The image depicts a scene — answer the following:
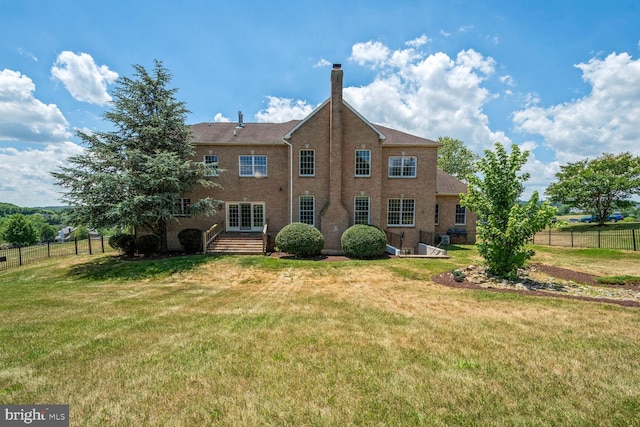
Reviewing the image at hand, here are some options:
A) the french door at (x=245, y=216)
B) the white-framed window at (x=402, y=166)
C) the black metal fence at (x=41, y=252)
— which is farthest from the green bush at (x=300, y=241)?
the black metal fence at (x=41, y=252)

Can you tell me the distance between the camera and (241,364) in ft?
14.7

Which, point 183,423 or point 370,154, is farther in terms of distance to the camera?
point 370,154

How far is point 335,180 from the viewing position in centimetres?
1767

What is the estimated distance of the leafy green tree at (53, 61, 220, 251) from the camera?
1502 centimetres

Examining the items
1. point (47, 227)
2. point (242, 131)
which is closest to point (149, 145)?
point (242, 131)

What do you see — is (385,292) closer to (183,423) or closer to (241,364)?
(241,364)

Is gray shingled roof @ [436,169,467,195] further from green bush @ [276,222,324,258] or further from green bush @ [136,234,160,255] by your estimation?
green bush @ [136,234,160,255]

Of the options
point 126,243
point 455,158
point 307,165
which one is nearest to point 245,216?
point 307,165

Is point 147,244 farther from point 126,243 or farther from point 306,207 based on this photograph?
point 306,207

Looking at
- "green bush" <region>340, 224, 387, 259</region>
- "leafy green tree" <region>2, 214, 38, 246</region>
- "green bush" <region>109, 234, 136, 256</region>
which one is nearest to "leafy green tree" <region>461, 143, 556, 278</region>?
"green bush" <region>340, 224, 387, 259</region>

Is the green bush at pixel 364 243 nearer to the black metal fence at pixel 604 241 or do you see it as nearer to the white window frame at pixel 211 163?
the white window frame at pixel 211 163

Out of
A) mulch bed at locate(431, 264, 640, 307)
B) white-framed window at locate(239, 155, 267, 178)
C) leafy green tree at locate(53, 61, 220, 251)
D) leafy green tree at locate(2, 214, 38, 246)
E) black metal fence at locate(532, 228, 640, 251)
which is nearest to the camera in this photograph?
mulch bed at locate(431, 264, 640, 307)

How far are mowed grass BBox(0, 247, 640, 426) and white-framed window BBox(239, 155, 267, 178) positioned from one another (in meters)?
11.5

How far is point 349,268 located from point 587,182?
38.7 m
